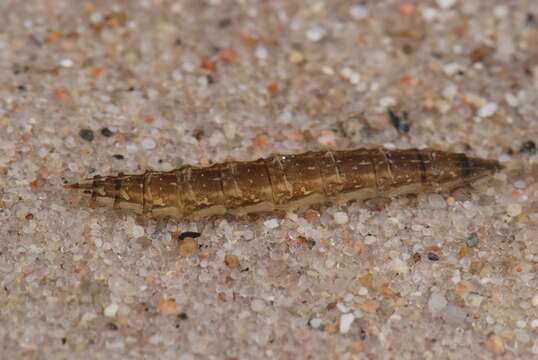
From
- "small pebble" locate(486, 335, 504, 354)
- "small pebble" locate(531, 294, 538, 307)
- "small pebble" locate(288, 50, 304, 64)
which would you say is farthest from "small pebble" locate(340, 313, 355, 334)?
"small pebble" locate(288, 50, 304, 64)

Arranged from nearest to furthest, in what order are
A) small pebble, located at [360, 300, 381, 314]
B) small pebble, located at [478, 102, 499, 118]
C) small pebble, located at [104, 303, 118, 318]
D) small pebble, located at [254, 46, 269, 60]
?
1. small pebble, located at [104, 303, 118, 318]
2. small pebble, located at [360, 300, 381, 314]
3. small pebble, located at [478, 102, 499, 118]
4. small pebble, located at [254, 46, 269, 60]

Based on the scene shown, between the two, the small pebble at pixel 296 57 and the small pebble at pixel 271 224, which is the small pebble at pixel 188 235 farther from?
the small pebble at pixel 296 57

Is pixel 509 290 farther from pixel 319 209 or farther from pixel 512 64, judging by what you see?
pixel 512 64

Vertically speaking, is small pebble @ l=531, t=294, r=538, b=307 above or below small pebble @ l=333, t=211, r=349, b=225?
below

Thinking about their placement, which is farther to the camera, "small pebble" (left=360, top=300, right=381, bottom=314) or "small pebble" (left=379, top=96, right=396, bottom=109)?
"small pebble" (left=379, top=96, right=396, bottom=109)

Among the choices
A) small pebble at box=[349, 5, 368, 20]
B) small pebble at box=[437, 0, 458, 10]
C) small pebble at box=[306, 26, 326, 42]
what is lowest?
small pebble at box=[306, 26, 326, 42]

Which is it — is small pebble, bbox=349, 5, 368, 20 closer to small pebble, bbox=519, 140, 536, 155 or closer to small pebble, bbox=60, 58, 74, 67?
small pebble, bbox=519, 140, 536, 155

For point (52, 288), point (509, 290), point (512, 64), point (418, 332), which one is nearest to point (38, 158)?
point (52, 288)
